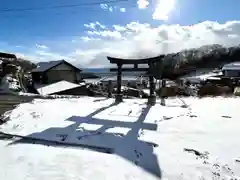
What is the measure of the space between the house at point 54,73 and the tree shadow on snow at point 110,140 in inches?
738

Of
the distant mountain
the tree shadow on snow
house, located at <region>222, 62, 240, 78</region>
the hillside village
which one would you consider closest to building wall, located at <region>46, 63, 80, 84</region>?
the hillside village

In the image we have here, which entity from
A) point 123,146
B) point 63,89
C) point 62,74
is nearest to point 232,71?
point 62,74

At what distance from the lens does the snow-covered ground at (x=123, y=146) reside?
3.23 m

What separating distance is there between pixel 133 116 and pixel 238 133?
3055 millimetres

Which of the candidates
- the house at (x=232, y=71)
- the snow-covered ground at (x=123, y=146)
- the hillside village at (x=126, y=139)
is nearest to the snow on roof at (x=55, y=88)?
the hillside village at (x=126, y=139)

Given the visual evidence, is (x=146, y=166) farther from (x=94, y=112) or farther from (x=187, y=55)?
(x=187, y=55)

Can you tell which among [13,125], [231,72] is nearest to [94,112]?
[13,125]

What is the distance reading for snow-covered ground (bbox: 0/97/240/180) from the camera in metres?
3.23

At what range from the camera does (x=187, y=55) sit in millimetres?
69438

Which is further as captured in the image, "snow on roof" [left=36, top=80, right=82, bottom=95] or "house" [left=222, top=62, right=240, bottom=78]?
"house" [left=222, top=62, right=240, bottom=78]

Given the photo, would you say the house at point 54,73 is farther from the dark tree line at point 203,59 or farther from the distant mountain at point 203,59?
the dark tree line at point 203,59

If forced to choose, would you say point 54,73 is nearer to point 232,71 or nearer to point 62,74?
point 62,74

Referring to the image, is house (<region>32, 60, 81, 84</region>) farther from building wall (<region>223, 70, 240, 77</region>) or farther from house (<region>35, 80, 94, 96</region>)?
building wall (<region>223, 70, 240, 77</region>)

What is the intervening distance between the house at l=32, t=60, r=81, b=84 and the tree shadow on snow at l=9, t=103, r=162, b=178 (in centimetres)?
1874
